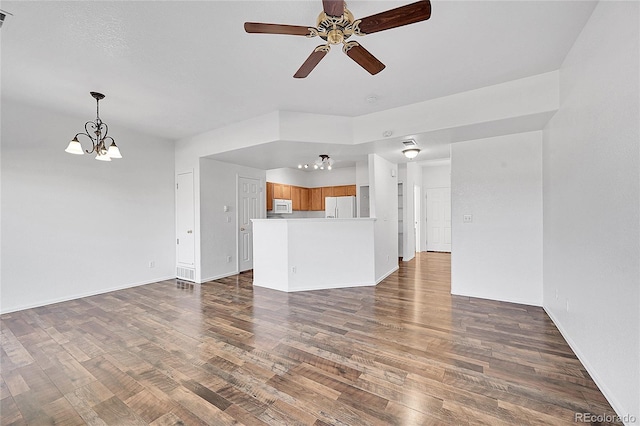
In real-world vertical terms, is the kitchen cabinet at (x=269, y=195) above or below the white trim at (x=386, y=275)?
above

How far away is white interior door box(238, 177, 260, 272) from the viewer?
604cm

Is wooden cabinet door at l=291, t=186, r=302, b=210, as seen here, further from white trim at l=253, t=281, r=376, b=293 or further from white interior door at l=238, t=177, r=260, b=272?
white trim at l=253, t=281, r=376, b=293

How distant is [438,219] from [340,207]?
338cm

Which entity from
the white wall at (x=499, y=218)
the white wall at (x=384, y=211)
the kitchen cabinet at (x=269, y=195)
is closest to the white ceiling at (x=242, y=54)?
the white wall at (x=499, y=218)

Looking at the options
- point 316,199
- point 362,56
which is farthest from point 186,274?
point 362,56

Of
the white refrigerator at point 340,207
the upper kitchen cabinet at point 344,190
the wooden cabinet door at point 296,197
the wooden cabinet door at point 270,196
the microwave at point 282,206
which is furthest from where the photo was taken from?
the wooden cabinet door at point 296,197

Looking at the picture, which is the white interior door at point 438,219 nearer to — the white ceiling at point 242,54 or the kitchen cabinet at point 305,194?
the kitchen cabinet at point 305,194

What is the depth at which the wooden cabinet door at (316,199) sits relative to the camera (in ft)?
28.8

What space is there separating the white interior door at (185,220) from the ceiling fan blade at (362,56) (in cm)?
421

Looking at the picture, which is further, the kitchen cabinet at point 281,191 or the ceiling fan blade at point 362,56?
the kitchen cabinet at point 281,191

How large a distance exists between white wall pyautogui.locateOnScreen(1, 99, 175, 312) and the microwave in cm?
275

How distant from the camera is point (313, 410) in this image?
1.76 m

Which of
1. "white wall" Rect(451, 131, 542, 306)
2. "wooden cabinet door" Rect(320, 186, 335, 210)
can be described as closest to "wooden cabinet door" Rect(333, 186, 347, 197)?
"wooden cabinet door" Rect(320, 186, 335, 210)

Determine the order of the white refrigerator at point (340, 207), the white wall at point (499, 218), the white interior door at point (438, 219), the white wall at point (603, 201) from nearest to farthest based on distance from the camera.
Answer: the white wall at point (603, 201), the white wall at point (499, 218), the white refrigerator at point (340, 207), the white interior door at point (438, 219)
